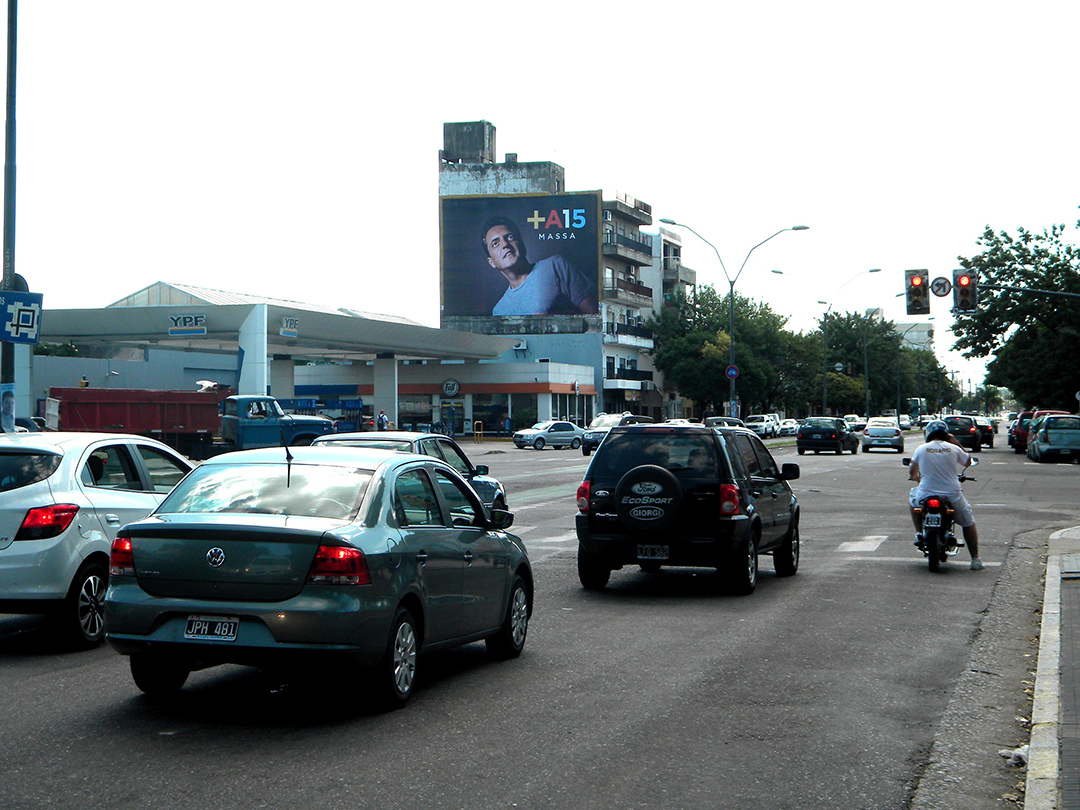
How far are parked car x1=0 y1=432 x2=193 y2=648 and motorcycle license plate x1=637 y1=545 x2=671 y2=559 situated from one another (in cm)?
Result: 464

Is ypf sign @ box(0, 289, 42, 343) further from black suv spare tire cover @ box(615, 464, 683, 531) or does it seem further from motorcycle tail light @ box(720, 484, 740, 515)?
motorcycle tail light @ box(720, 484, 740, 515)

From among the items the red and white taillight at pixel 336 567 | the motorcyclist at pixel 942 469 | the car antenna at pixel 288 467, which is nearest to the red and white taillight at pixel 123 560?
the car antenna at pixel 288 467

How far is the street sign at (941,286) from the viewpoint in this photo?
37406 millimetres

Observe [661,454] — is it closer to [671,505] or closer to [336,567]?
[671,505]

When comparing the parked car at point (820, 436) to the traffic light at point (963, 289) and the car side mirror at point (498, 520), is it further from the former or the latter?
the car side mirror at point (498, 520)

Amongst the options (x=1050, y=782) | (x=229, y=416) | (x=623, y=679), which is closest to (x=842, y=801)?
(x=1050, y=782)

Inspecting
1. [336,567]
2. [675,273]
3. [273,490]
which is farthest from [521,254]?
[336,567]

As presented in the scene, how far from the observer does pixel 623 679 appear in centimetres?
757

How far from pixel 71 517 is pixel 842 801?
18.8ft

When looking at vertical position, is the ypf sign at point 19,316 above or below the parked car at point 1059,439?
above

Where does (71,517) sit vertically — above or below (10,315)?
below

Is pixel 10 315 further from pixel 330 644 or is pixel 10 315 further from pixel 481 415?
pixel 481 415

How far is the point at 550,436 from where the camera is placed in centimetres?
6094

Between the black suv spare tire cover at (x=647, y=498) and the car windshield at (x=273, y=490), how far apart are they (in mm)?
4845
